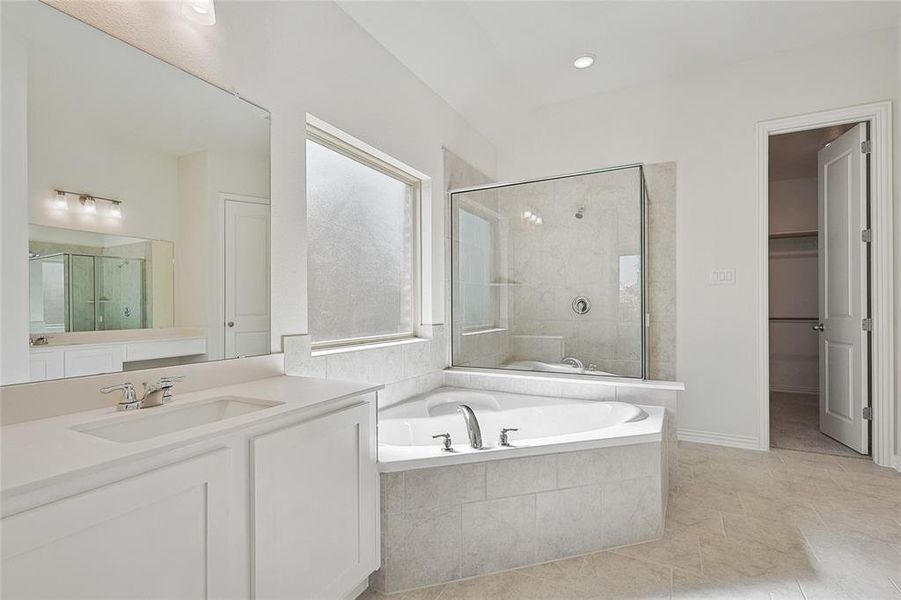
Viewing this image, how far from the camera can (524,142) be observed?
409 cm

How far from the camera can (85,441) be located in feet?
3.17

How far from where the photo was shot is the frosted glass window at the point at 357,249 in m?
2.26

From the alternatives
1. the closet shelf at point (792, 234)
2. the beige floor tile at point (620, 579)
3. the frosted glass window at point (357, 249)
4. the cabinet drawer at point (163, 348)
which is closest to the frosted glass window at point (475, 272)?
the frosted glass window at point (357, 249)

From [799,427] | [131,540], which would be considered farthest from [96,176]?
[799,427]

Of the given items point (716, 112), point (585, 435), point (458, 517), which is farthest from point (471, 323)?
point (716, 112)

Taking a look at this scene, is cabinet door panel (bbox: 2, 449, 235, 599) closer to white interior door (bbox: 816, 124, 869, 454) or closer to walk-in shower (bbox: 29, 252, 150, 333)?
walk-in shower (bbox: 29, 252, 150, 333)

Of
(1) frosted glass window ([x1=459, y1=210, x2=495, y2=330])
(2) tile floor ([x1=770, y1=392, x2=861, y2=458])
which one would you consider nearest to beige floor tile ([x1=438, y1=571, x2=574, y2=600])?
(1) frosted glass window ([x1=459, y1=210, x2=495, y2=330])

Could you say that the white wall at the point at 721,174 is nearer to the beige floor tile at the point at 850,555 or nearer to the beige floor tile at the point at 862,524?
the beige floor tile at the point at 862,524

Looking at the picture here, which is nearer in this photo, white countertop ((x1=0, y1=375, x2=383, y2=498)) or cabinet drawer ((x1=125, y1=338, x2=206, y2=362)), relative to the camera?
white countertop ((x1=0, y1=375, x2=383, y2=498))

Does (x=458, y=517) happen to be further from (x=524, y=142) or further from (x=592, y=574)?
(x=524, y=142)

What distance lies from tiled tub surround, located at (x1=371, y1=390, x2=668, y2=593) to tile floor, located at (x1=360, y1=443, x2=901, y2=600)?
2.5 inches

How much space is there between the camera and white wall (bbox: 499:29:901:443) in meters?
3.12

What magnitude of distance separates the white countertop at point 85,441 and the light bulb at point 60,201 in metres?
0.56

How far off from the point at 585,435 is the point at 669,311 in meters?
1.99
